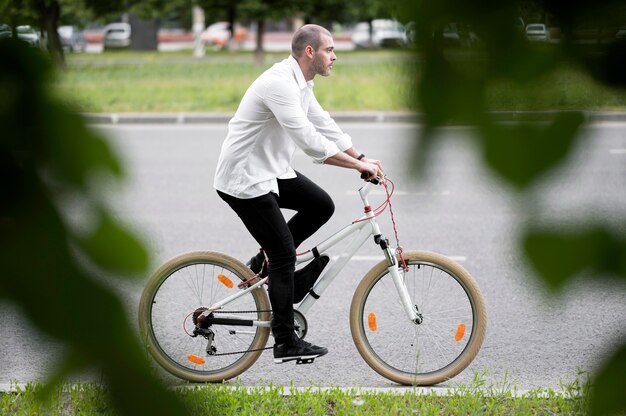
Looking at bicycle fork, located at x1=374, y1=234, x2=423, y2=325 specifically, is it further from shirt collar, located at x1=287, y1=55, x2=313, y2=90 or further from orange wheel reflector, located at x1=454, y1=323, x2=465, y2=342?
shirt collar, located at x1=287, y1=55, x2=313, y2=90

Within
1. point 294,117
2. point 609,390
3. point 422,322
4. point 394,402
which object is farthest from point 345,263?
point 609,390

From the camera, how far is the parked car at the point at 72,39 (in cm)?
52

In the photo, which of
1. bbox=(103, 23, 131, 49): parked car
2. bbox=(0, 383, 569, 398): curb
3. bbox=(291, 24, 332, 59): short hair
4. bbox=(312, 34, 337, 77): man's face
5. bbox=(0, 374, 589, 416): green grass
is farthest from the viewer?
bbox=(0, 383, 569, 398): curb

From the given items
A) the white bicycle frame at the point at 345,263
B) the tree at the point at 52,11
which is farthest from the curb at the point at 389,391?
the tree at the point at 52,11

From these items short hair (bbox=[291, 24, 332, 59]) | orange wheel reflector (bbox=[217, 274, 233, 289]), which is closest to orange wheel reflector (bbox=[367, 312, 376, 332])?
orange wheel reflector (bbox=[217, 274, 233, 289])

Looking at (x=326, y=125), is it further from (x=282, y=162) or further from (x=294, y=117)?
(x=294, y=117)

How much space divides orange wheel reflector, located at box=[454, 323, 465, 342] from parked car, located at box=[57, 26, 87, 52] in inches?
132

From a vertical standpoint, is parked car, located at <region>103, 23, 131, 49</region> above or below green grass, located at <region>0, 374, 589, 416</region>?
above

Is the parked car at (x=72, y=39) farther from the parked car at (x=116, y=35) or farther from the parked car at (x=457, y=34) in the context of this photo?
the parked car at (x=457, y=34)

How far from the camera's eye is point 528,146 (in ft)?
1.72

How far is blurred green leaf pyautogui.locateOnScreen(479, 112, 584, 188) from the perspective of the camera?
1.69ft

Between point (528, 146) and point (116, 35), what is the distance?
0.29 meters

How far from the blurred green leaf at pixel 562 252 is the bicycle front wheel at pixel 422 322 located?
3.07 m

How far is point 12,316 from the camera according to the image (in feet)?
1.94
